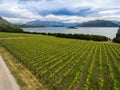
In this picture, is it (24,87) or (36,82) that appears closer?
(24,87)

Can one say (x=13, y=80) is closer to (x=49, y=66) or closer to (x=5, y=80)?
(x=5, y=80)

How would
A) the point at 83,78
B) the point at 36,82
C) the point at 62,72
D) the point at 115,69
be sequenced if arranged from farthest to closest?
the point at 115,69, the point at 62,72, the point at 83,78, the point at 36,82

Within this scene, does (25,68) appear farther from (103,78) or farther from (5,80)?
(103,78)

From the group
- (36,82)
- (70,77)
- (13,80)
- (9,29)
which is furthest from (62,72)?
(9,29)

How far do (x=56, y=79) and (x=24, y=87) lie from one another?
363 centimetres

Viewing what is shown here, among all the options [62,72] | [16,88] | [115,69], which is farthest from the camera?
[115,69]

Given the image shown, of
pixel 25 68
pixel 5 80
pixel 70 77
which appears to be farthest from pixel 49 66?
pixel 5 80

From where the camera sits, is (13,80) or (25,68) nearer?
(13,80)

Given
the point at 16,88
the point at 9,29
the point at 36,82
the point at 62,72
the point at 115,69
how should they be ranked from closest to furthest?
1. the point at 16,88
2. the point at 36,82
3. the point at 62,72
4. the point at 115,69
5. the point at 9,29

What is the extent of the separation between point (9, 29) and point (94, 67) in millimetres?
108229

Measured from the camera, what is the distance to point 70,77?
60.6 ft

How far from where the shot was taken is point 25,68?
2244 centimetres

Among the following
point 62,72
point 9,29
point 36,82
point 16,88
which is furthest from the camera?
point 9,29

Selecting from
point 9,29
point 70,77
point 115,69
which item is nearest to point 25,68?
point 70,77
